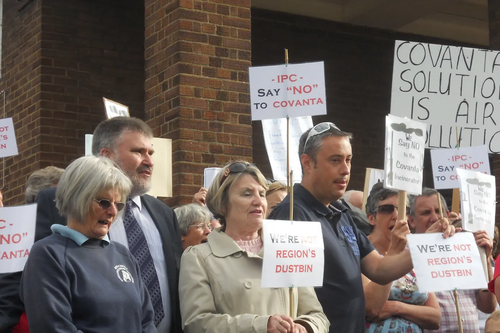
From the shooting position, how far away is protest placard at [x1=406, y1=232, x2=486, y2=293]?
4.58 metres

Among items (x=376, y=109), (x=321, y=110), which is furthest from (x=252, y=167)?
(x=376, y=109)

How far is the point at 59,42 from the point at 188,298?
6.34m

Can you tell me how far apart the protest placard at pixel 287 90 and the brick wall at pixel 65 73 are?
4.07 meters

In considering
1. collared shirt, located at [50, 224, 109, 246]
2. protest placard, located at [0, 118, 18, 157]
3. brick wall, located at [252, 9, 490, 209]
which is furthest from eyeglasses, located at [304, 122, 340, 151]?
brick wall, located at [252, 9, 490, 209]

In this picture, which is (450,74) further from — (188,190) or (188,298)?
(188,298)

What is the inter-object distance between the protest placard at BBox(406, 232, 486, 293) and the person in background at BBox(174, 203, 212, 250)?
4.67 feet

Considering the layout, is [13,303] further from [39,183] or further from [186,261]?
[39,183]

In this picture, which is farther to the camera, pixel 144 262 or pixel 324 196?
pixel 324 196

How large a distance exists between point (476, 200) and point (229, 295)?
1.88 meters

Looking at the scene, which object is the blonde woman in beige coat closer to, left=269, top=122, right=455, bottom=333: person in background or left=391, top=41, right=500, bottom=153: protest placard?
left=269, top=122, right=455, bottom=333: person in background

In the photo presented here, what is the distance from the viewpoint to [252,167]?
14.2 ft

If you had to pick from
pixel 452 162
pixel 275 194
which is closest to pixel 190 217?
pixel 275 194

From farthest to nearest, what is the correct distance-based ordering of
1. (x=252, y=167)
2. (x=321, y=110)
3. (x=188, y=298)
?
(x=321, y=110), (x=252, y=167), (x=188, y=298)

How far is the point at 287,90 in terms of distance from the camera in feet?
19.8
